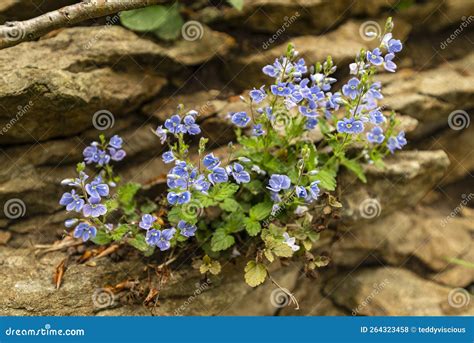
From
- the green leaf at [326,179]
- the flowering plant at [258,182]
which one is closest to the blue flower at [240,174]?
the flowering plant at [258,182]

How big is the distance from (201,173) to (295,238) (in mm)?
884

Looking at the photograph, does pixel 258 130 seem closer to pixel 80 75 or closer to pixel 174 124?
pixel 174 124

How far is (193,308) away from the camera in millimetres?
4020

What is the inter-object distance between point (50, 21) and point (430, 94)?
3.33m

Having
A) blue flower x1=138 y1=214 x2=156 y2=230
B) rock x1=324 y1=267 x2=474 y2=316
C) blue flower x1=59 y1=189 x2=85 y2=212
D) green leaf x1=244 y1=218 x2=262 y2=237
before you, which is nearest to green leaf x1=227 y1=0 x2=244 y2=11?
green leaf x1=244 y1=218 x2=262 y2=237

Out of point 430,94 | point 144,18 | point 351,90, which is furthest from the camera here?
point 430,94

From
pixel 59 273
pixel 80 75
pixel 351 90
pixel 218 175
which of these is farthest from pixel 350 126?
pixel 59 273

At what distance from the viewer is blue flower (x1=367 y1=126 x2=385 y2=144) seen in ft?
13.2

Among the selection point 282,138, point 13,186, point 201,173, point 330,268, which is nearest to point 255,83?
point 282,138

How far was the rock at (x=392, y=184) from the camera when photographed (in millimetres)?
4453

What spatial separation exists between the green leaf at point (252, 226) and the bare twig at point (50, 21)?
1.84 metres

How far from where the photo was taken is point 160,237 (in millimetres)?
3648

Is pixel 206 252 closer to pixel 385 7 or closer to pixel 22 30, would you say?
pixel 22 30

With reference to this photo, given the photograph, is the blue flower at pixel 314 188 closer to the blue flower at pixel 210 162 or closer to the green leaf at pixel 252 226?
the green leaf at pixel 252 226
